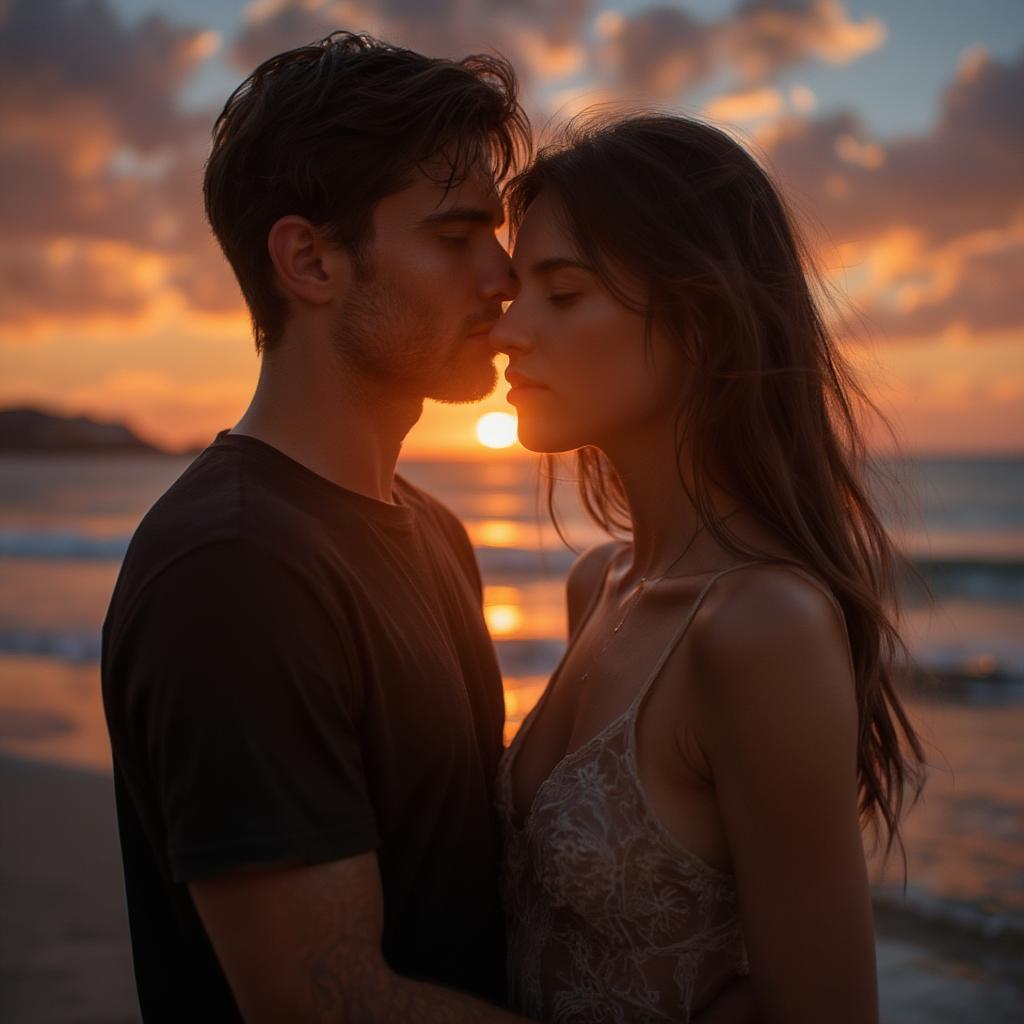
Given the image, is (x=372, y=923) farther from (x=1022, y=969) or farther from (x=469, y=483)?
(x=469, y=483)

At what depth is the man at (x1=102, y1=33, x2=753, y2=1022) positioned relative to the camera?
189cm

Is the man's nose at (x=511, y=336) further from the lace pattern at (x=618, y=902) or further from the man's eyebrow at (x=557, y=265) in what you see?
the lace pattern at (x=618, y=902)

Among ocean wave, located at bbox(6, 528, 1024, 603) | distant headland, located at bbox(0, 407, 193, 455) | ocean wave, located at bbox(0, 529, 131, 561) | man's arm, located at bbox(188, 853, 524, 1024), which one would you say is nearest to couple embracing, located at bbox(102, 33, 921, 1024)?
man's arm, located at bbox(188, 853, 524, 1024)

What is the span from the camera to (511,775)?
2.71 meters

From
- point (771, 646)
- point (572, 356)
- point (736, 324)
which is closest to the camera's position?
point (771, 646)

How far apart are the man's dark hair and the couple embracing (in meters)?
0.01

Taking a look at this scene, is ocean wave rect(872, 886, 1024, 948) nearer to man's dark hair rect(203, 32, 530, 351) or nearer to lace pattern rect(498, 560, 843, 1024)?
lace pattern rect(498, 560, 843, 1024)

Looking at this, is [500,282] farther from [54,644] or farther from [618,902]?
[54,644]

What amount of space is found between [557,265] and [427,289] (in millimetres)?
433

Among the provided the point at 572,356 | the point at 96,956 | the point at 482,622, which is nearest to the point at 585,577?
the point at 482,622

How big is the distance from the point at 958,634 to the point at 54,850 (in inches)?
495

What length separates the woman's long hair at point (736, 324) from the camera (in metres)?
2.51

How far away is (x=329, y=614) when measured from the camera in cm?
213

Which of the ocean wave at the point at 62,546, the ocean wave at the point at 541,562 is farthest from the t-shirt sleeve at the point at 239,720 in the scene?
the ocean wave at the point at 62,546
